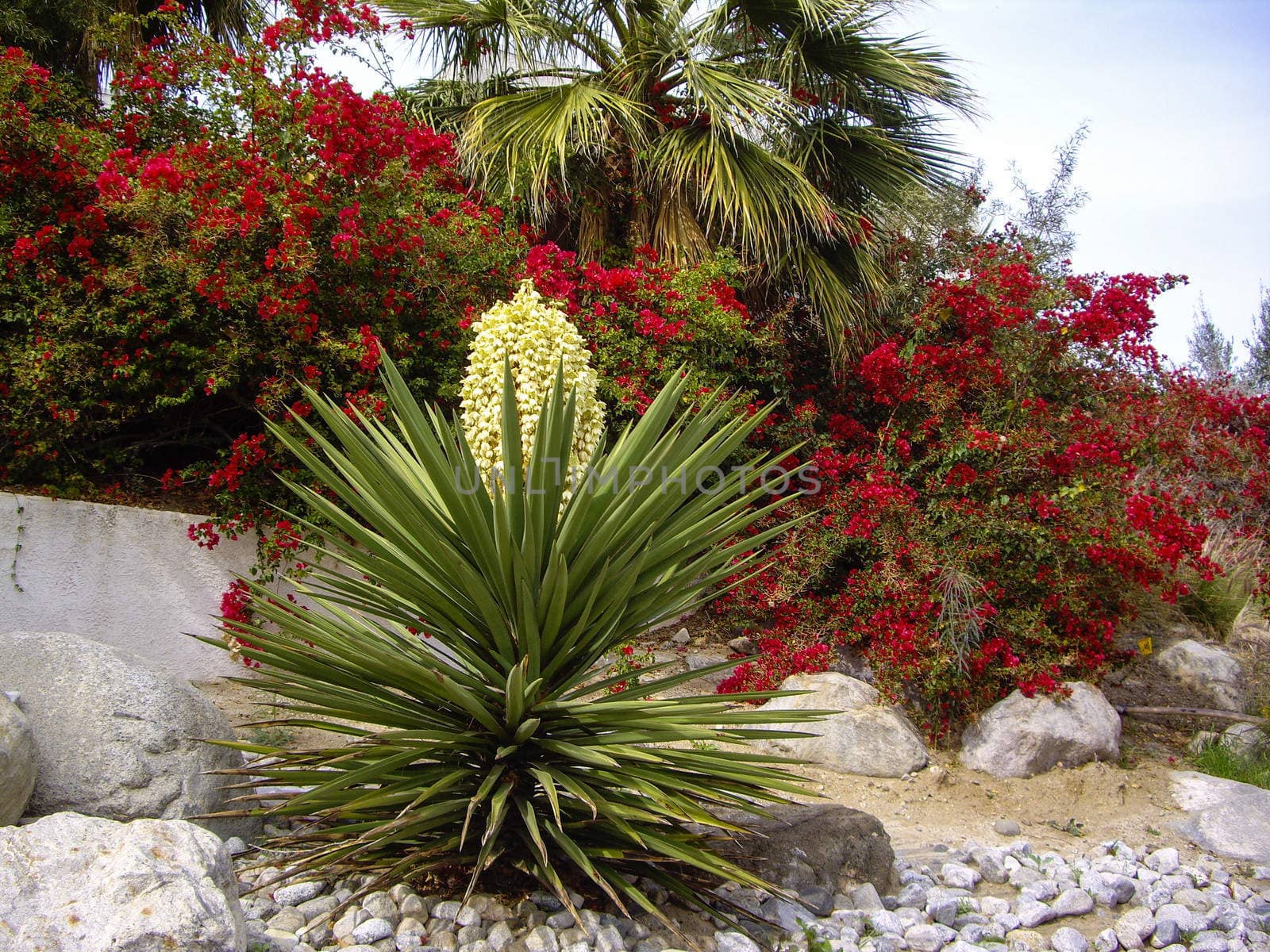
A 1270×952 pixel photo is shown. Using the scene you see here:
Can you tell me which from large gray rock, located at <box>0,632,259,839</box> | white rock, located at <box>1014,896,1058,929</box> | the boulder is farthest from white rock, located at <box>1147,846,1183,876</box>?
large gray rock, located at <box>0,632,259,839</box>

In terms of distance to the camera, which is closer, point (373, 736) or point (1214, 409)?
point (373, 736)

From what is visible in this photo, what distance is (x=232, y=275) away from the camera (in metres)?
5.15

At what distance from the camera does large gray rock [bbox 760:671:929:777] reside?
5.25 metres

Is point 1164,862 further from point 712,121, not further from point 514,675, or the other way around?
point 712,121

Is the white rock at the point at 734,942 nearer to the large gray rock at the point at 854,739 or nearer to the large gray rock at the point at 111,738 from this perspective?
the large gray rock at the point at 111,738

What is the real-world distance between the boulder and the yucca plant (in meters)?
0.43

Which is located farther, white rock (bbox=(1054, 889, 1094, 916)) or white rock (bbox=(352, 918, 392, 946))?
white rock (bbox=(1054, 889, 1094, 916))

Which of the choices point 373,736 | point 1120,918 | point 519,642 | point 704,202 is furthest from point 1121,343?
point 373,736

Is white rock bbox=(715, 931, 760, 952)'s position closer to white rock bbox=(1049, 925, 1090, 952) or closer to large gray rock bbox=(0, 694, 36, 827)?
white rock bbox=(1049, 925, 1090, 952)

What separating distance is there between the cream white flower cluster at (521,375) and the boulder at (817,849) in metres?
1.57

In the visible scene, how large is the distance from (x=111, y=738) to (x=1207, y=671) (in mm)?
7198

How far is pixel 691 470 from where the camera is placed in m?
2.96

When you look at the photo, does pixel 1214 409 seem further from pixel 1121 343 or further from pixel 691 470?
pixel 691 470

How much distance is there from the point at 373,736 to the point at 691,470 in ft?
4.06
